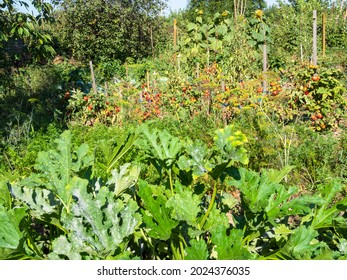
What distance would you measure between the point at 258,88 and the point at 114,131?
2.38 meters

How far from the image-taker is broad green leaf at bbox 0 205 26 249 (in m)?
1.47

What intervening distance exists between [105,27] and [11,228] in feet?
36.3

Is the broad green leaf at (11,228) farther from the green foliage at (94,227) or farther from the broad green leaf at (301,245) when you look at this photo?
the broad green leaf at (301,245)

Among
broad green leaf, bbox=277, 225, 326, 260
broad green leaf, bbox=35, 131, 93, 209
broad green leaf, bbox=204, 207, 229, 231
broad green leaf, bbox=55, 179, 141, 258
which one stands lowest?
broad green leaf, bbox=277, 225, 326, 260

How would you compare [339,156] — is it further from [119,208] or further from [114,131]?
[119,208]

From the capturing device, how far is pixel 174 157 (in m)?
1.99

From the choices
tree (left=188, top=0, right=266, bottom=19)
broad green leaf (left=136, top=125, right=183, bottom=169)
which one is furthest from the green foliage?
tree (left=188, top=0, right=266, bottom=19)

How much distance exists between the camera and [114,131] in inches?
210

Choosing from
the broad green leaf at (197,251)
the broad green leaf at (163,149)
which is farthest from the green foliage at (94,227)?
the broad green leaf at (163,149)

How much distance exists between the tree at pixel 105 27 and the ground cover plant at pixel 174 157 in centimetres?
7

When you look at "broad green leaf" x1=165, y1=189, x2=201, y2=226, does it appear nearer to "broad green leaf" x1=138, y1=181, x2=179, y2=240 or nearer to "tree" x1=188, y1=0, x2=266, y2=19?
"broad green leaf" x1=138, y1=181, x2=179, y2=240

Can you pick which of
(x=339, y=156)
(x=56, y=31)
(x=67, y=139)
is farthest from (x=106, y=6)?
(x=67, y=139)

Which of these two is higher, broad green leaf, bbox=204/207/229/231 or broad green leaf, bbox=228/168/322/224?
broad green leaf, bbox=228/168/322/224

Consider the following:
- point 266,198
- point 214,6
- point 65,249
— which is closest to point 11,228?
point 65,249
